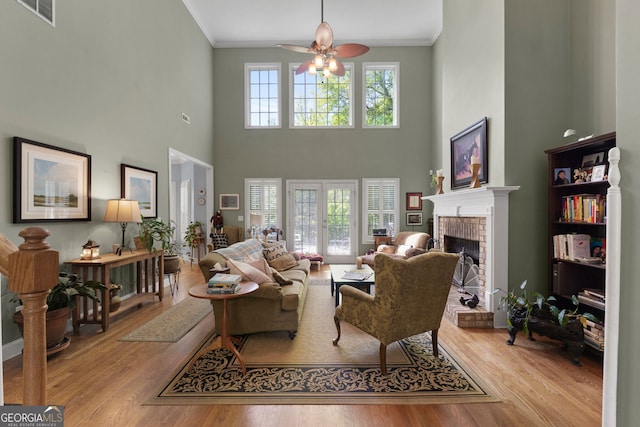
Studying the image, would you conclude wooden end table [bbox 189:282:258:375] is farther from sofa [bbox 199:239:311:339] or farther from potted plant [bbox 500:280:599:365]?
potted plant [bbox 500:280:599:365]

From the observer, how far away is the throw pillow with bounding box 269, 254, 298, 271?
4.54 m

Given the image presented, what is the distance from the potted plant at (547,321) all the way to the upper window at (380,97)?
542 centimetres

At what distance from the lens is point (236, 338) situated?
3.07 metres

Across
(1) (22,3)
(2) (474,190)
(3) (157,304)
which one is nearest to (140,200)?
(3) (157,304)

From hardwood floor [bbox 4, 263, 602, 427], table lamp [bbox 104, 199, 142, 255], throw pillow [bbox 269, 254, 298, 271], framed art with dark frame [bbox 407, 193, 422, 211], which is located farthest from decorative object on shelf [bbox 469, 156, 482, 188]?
table lamp [bbox 104, 199, 142, 255]

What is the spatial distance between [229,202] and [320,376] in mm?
5887

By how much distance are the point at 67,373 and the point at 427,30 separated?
8.58 meters

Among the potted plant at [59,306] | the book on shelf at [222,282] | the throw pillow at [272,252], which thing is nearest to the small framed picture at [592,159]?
the book on shelf at [222,282]

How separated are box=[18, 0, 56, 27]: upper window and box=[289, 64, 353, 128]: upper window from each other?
501 centimetres

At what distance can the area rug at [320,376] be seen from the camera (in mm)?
2232

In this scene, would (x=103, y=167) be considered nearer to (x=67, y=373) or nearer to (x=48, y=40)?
(x=48, y=40)

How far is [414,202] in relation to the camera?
24.6ft

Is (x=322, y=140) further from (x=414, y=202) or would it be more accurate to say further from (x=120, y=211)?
(x=120, y=211)

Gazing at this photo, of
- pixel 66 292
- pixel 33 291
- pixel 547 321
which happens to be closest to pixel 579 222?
pixel 547 321
